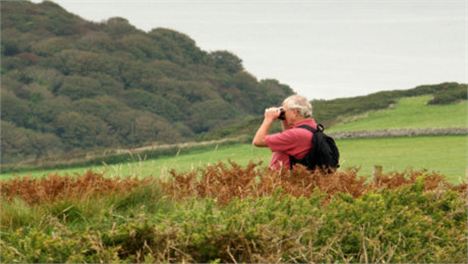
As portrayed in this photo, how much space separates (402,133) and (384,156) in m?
5.40

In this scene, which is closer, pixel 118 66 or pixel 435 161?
pixel 435 161

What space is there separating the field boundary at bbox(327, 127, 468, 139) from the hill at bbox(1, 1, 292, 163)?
60843 millimetres

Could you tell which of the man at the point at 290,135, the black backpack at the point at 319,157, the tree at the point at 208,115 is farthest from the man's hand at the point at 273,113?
the tree at the point at 208,115

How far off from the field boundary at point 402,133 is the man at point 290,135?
1888 centimetres

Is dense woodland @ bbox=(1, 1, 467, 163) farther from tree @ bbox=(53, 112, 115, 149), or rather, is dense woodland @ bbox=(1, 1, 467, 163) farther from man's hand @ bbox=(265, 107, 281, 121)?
man's hand @ bbox=(265, 107, 281, 121)

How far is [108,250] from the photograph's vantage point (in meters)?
7.95

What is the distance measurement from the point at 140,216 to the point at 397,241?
194 centimetres

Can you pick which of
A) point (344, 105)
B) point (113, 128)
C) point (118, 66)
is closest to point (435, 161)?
point (344, 105)

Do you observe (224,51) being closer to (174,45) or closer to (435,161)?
(174,45)

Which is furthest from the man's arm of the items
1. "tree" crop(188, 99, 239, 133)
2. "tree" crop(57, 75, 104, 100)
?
"tree" crop(188, 99, 239, 133)

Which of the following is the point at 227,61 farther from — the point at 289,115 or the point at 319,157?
the point at 319,157

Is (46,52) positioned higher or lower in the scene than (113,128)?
higher

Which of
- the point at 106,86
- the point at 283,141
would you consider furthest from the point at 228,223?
the point at 106,86

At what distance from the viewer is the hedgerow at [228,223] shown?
8203 millimetres
